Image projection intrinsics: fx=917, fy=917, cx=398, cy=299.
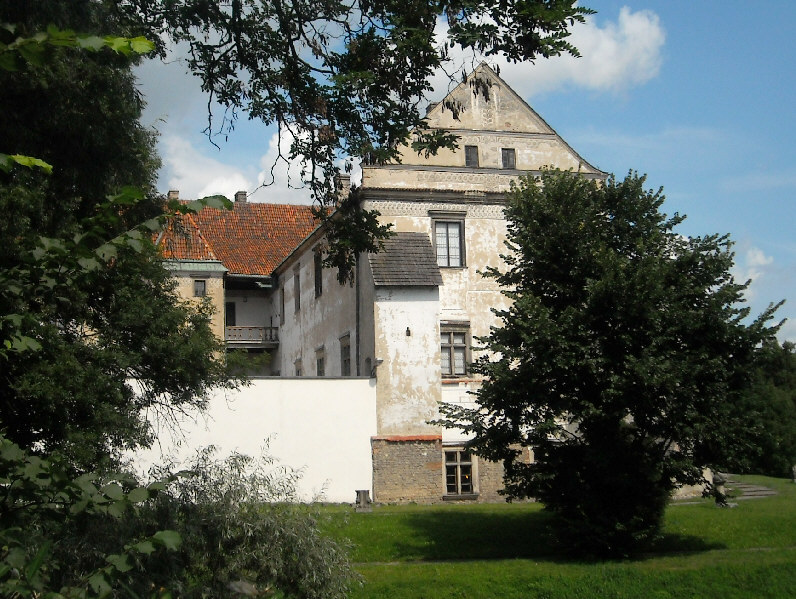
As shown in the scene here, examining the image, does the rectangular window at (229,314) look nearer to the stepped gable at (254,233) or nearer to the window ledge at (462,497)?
the stepped gable at (254,233)

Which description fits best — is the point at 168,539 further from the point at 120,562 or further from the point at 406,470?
the point at 406,470

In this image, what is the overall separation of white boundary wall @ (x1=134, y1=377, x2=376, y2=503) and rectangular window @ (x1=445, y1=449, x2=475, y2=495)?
247 centimetres

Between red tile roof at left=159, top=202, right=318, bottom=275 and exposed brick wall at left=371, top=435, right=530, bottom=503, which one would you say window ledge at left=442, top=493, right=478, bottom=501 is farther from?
red tile roof at left=159, top=202, right=318, bottom=275

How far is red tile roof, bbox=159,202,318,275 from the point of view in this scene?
41031mm

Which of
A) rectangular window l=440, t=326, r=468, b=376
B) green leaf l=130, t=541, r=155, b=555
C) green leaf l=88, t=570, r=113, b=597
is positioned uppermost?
rectangular window l=440, t=326, r=468, b=376

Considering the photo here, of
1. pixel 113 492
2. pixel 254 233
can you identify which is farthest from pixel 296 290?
pixel 113 492

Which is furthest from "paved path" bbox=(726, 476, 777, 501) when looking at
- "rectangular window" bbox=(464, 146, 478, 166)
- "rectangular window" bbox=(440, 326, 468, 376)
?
"rectangular window" bbox=(464, 146, 478, 166)

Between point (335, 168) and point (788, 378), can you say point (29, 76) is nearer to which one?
point (335, 168)

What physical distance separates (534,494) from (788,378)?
37.1m

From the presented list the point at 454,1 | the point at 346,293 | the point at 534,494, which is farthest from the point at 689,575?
the point at 346,293

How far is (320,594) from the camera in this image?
36.5 feet

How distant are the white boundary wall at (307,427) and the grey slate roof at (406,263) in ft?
10.3

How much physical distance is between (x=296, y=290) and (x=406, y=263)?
10.6 meters

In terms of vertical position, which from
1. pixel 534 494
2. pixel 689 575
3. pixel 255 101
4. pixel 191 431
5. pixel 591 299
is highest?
pixel 255 101
